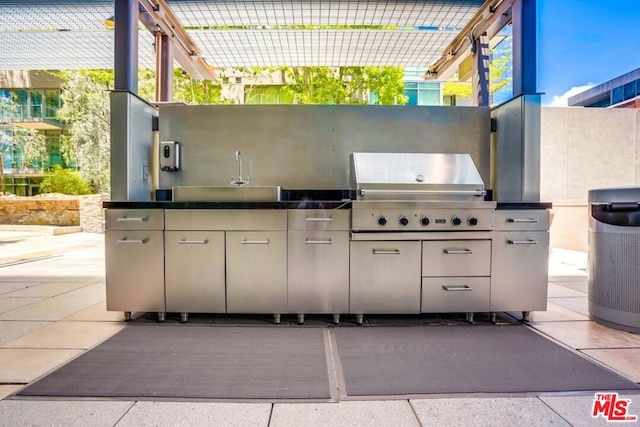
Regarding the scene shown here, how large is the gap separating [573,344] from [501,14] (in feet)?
9.66

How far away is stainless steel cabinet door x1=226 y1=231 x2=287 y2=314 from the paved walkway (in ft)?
3.18

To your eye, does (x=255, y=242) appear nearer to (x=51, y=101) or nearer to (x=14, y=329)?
(x=14, y=329)

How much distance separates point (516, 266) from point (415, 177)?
1087 millimetres

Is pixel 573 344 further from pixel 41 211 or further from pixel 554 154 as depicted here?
pixel 41 211

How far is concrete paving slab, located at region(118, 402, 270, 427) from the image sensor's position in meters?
1.44

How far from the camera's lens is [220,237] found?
8.40 feet

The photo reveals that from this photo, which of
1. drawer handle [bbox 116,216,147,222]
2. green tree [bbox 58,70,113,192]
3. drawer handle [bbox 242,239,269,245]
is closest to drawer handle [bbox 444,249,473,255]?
drawer handle [bbox 242,239,269,245]

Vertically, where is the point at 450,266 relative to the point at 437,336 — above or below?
above

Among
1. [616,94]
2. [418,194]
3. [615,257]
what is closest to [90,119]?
[418,194]

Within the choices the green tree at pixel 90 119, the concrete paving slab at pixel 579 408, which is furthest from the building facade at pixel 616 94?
the green tree at pixel 90 119

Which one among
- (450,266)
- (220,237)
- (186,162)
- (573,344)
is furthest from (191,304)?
(573,344)

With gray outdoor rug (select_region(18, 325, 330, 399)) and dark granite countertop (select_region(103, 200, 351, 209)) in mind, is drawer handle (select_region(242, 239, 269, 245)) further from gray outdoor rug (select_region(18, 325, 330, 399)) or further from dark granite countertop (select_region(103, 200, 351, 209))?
gray outdoor rug (select_region(18, 325, 330, 399))

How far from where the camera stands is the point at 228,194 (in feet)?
9.01

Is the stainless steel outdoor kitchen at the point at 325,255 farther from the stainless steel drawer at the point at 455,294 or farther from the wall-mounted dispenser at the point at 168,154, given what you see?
the wall-mounted dispenser at the point at 168,154
